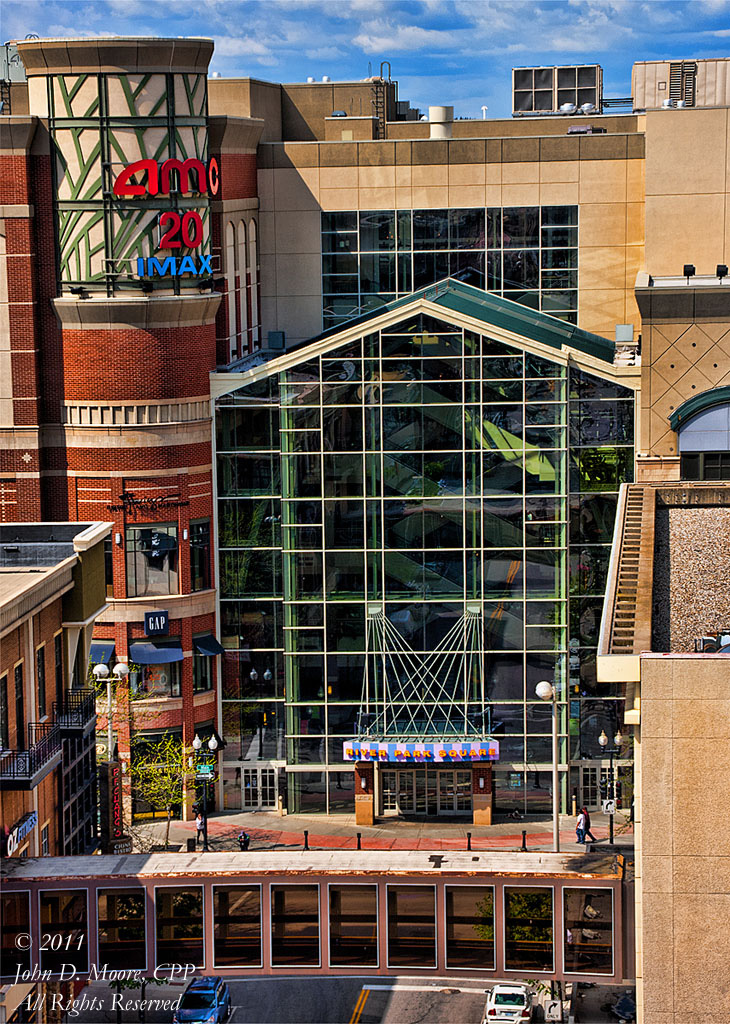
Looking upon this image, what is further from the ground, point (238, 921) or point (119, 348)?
point (119, 348)

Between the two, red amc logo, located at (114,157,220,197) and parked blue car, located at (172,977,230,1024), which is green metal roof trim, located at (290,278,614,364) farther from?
parked blue car, located at (172,977,230,1024)

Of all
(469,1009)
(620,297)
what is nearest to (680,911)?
(469,1009)

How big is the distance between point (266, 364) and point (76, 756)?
22.5m

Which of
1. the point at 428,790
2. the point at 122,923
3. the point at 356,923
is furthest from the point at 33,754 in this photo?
the point at 428,790

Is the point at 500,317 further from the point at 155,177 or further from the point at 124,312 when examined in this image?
the point at 124,312

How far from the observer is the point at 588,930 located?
4094cm

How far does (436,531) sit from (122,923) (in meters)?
33.1

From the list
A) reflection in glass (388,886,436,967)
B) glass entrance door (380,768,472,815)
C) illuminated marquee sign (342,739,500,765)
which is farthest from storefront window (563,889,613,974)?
glass entrance door (380,768,472,815)

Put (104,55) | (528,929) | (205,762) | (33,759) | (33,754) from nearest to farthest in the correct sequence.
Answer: (528,929) → (33,759) → (33,754) → (104,55) → (205,762)

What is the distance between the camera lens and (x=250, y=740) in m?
76.4

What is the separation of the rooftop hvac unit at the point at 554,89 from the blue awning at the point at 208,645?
40.8 meters

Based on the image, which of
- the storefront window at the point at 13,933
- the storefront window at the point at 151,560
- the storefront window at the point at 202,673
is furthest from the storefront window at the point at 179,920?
the storefront window at the point at 202,673

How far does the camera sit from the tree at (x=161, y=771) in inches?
2798

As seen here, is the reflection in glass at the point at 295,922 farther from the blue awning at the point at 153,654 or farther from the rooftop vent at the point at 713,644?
the blue awning at the point at 153,654
